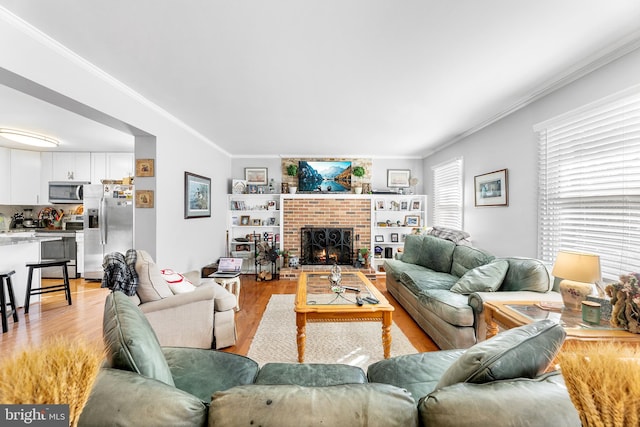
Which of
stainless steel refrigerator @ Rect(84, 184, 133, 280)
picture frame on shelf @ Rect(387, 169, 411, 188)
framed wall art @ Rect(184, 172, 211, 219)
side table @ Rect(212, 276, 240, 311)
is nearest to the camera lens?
side table @ Rect(212, 276, 240, 311)

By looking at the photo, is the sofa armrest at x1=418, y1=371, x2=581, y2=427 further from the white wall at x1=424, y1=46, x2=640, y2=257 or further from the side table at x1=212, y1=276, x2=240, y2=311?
the side table at x1=212, y1=276, x2=240, y2=311

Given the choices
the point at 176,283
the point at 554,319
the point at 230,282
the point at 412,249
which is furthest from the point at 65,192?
the point at 554,319

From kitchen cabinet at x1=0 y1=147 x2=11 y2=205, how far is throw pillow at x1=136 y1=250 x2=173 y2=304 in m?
4.77

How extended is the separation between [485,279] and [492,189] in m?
1.46

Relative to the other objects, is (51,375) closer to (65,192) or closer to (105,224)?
(105,224)

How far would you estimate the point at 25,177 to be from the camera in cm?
492

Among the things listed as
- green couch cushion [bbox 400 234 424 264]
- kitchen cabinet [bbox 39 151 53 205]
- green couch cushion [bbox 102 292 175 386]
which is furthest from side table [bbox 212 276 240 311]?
kitchen cabinet [bbox 39 151 53 205]

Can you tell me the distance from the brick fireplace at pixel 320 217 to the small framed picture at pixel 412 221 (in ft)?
2.88

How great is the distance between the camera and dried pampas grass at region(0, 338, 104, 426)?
43cm

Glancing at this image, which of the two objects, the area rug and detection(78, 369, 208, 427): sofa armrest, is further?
the area rug

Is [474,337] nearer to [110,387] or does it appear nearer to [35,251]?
[110,387]

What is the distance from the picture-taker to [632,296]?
4.97ft

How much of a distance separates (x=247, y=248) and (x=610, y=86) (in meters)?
5.50

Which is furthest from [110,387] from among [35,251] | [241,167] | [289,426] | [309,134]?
[241,167]
